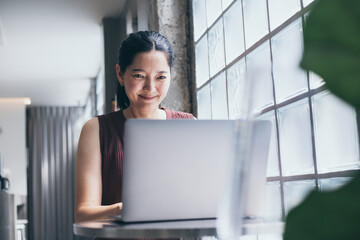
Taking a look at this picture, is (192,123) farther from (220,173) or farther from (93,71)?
(93,71)

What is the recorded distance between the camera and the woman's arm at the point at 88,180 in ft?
4.44

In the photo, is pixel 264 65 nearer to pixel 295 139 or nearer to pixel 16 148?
pixel 295 139

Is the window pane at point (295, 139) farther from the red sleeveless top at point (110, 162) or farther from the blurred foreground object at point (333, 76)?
the blurred foreground object at point (333, 76)

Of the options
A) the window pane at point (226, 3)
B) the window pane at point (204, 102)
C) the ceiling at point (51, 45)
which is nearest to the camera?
the window pane at point (226, 3)

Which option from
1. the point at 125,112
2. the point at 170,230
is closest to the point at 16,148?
the point at 125,112

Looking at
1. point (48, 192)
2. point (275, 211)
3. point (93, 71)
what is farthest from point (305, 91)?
point (48, 192)

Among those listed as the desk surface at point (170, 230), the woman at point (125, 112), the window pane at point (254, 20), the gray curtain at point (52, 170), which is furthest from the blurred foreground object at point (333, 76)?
the gray curtain at point (52, 170)

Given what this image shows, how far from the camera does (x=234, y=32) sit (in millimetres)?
2242

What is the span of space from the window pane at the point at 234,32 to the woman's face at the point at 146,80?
1.90ft

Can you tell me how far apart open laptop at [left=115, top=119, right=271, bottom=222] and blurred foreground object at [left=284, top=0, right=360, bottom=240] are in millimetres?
788

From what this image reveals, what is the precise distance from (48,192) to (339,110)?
9.49m

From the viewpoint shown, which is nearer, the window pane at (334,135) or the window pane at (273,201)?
the window pane at (334,135)

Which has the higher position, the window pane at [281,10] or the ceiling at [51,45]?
the ceiling at [51,45]

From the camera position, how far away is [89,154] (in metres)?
1.49
